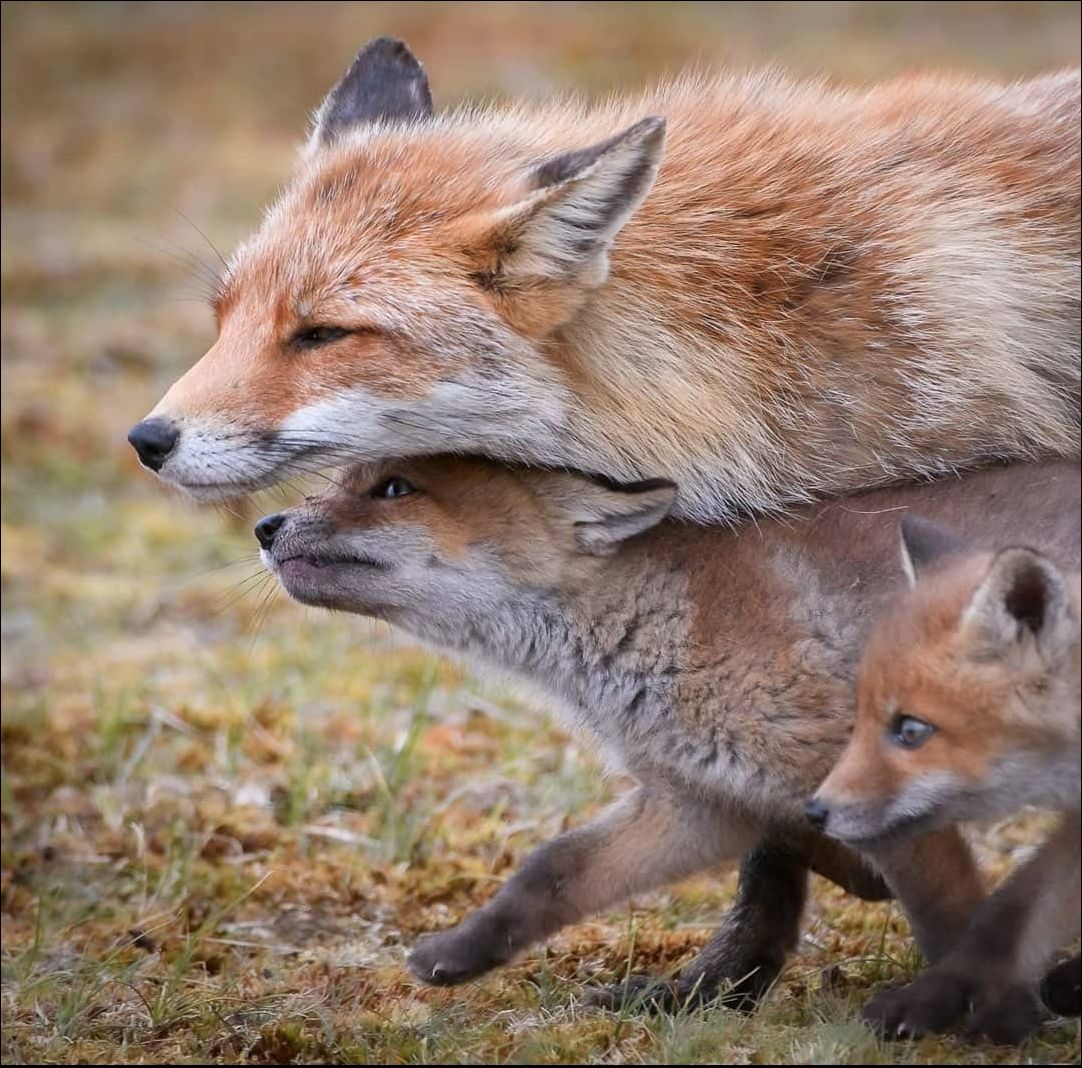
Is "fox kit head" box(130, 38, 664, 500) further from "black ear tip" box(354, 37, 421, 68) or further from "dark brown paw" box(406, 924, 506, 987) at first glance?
"dark brown paw" box(406, 924, 506, 987)

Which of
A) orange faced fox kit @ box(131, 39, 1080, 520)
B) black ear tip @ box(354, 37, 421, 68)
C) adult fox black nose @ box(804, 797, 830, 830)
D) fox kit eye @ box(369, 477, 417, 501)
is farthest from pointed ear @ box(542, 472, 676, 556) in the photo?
black ear tip @ box(354, 37, 421, 68)

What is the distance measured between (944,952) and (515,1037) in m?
1.51

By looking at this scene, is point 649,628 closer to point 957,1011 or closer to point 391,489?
point 391,489

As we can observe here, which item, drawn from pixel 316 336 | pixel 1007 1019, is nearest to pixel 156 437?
pixel 316 336

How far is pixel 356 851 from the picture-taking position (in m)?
8.36

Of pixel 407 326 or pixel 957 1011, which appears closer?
pixel 957 1011

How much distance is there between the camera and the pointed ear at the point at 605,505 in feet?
20.4

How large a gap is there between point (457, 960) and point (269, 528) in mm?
1843

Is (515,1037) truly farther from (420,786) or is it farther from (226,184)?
(226,184)

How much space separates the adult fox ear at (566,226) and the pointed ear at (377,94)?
4.77 feet

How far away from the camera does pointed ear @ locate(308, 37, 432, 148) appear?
24.5ft

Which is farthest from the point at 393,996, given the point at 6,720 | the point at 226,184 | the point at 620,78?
the point at 620,78

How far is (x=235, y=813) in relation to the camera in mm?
8719

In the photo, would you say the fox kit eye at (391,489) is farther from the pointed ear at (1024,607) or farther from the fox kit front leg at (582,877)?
the pointed ear at (1024,607)
